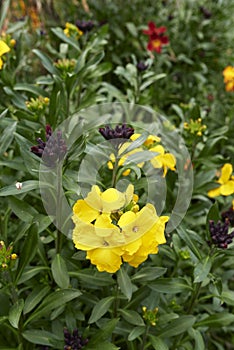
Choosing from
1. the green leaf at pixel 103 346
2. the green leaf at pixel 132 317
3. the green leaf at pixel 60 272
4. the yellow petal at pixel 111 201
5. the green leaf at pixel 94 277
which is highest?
→ the yellow petal at pixel 111 201

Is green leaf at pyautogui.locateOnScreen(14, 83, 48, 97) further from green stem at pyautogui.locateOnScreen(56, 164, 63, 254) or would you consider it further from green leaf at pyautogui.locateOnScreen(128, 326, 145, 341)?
green leaf at pyautogui.locateOnScreen(128, 326, 145, 341)

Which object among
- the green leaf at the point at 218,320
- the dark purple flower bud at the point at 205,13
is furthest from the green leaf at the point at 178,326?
the dark purple flower bud at the point at 205,13

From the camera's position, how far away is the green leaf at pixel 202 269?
1.39 metres

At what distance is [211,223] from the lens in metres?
1.42

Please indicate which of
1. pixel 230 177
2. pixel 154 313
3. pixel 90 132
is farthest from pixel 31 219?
pixel 230 177

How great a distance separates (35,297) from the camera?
151cm

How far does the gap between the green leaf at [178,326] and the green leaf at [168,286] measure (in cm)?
10

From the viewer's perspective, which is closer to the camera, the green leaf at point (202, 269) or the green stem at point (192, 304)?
the green leaf at point (202, 269)

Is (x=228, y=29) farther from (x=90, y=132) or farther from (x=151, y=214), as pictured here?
(x=151, y=214)

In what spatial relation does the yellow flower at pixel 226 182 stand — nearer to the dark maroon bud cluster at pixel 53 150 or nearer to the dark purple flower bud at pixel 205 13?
the dark maroon bud cluster at pixel 53 150

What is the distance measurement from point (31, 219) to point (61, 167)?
256 mm

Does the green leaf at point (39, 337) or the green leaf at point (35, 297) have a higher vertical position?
the green leaf at point (35, 297)

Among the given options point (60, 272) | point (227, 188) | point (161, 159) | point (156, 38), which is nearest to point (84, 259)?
point (60, 272)

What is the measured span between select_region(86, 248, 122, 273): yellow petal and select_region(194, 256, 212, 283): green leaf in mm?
320
